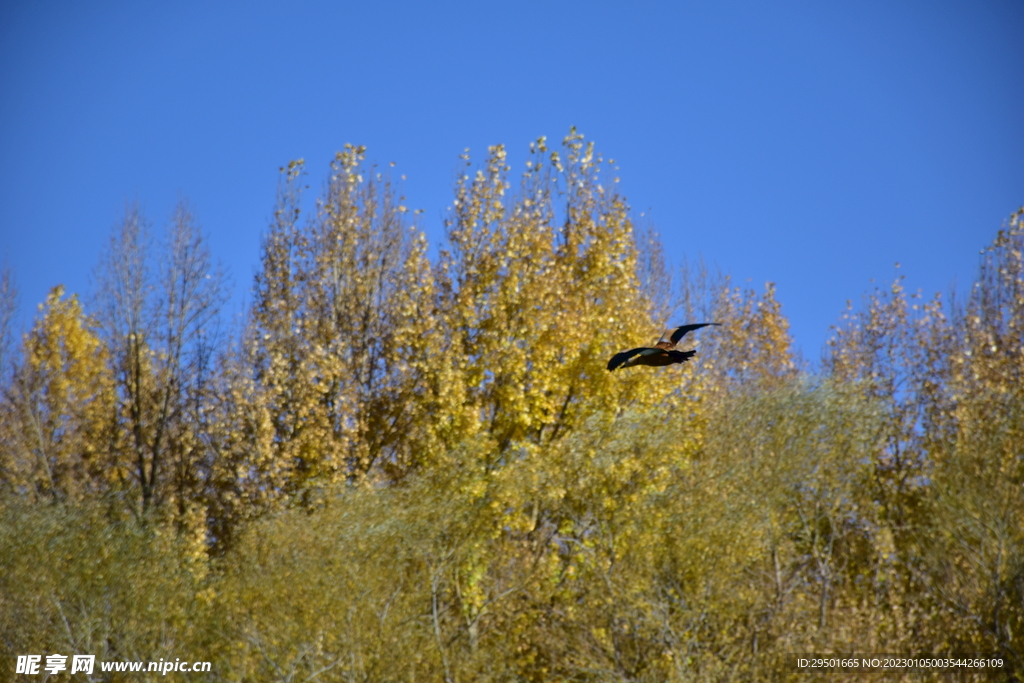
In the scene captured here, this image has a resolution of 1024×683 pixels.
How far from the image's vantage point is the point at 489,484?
85.8 feet

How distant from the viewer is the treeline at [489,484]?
22234mm

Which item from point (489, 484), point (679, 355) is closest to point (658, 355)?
point (679, 355)

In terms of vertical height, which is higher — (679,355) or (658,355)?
(658,355)

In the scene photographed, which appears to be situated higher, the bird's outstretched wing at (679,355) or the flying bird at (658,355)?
the flying bird at (658,355)

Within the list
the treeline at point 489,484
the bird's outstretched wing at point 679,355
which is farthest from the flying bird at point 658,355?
the treeline at point 489,484

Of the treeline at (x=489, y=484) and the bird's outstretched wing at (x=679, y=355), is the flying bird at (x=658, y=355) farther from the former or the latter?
the treeline at (x=489, y=484)

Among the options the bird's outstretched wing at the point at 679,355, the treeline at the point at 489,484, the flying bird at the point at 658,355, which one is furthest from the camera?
the treeline at the point at 489,484

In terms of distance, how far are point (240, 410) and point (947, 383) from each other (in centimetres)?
2119

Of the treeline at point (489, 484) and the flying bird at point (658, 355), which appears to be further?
the treeline at point (489, 484)

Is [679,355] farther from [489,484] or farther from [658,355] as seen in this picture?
[489,484]

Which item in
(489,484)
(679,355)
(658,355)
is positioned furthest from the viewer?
(489,484)

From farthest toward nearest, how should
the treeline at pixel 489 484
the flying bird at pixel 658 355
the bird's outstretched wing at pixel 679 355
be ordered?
the treeline at pixel 489 484
the flying bird at pixel 658 355
the bird's outstretched wing at pixel 679 355

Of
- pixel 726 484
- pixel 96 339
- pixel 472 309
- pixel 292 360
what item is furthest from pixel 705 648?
pixel 96 339

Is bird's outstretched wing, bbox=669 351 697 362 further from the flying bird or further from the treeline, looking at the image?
the treeline
